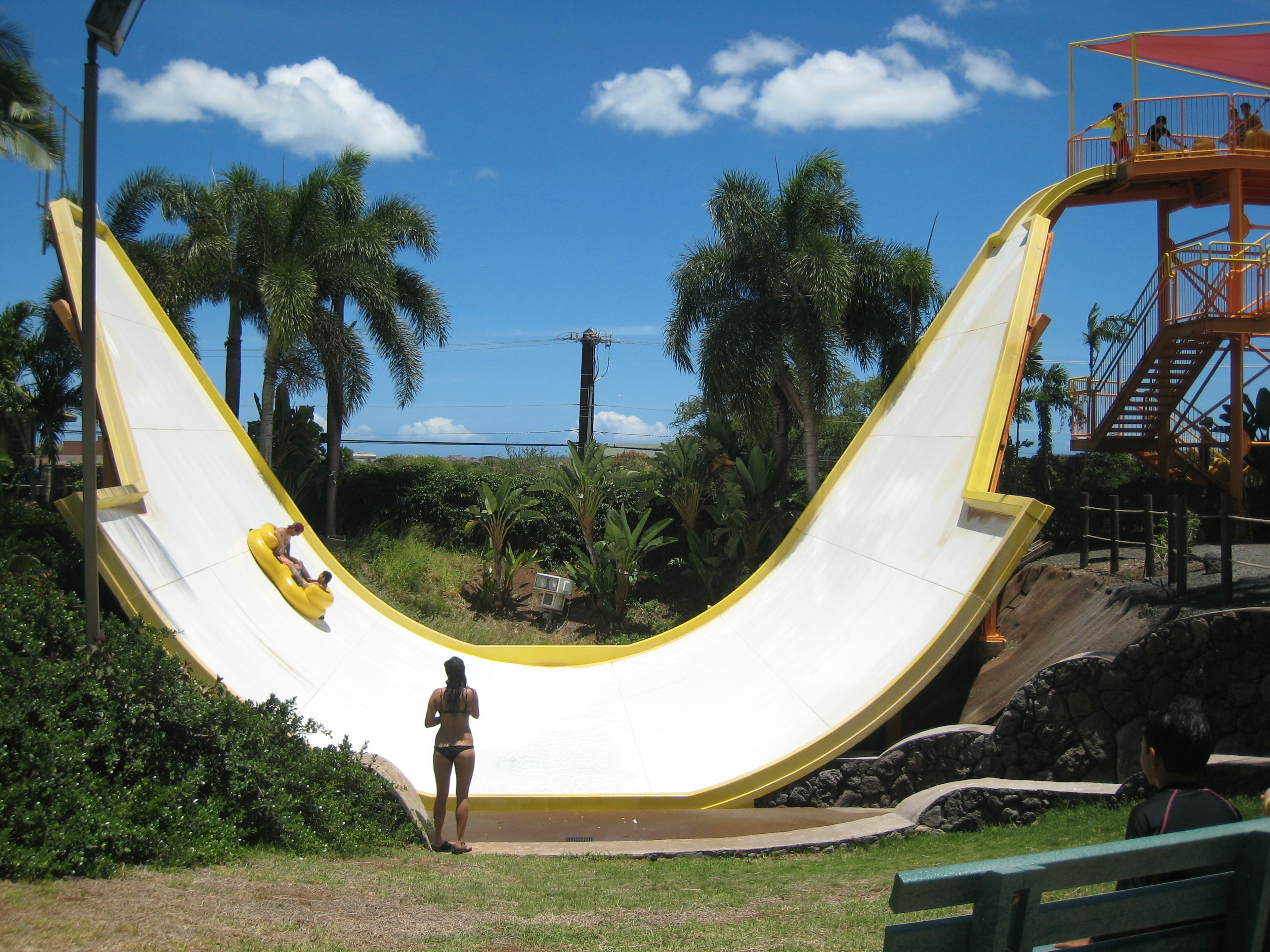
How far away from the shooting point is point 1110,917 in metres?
2.11

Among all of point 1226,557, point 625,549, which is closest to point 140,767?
point 1226,557

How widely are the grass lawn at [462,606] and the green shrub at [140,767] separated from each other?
10781 mm

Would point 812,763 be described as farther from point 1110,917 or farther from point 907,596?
point 1110,917

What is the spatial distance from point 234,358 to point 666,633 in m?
11.5

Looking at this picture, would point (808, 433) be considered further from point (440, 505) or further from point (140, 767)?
point (140, 767)

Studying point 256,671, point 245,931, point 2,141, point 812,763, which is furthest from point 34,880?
point 2,141

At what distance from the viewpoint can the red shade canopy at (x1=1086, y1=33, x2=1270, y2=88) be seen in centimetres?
1357

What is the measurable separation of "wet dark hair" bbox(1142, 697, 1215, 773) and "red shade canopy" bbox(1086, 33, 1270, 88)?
47.0ft

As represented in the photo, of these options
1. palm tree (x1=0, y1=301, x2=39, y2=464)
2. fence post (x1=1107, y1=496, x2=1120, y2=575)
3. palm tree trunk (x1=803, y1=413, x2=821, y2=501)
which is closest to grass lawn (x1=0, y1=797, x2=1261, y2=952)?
fence post (x1=1107, y1=496, x2=1120, y2=575)

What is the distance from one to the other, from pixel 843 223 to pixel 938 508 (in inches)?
407

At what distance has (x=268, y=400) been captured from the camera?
56.9 ft

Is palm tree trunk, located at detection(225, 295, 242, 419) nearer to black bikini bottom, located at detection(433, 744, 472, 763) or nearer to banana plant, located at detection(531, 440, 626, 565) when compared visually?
banana plant, located at detection(531, 440, 626, 565)

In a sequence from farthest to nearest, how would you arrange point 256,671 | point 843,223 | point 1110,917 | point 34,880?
1. point 843,223
2. point 256,671
3. point 34,880
4. point 1110,917

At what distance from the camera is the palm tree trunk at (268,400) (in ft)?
56.4
